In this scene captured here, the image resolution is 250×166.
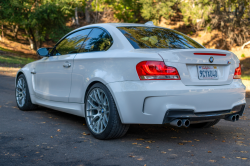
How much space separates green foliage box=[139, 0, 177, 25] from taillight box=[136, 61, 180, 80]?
3666cm

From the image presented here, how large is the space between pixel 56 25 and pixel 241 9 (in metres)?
20.5

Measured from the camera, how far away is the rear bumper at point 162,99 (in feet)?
11.2

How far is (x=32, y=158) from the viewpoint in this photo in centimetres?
321

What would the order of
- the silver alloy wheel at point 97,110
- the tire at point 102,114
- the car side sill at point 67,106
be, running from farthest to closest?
the car side sill at point 67,106
the silver alloy wheel at point 97,110
the tire at point 102,114

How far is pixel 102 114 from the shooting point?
13.2 ft

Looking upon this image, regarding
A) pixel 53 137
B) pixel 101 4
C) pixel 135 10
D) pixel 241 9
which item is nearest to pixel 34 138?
pixel 53 137

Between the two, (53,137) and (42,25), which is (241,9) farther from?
(53,137)

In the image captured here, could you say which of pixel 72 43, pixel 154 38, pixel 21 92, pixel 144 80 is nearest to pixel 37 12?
pixel 21 92

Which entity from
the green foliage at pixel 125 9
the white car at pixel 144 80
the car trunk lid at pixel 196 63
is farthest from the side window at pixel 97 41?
the green foliage at pixel 125 9

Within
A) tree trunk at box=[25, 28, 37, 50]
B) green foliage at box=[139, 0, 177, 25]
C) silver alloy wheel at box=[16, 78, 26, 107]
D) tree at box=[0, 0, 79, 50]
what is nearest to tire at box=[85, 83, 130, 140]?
silver alloy wheel at box=[16, 78, 26, 107]

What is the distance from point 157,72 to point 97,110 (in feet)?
3.82

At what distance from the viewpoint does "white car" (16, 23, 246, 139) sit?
136 inches

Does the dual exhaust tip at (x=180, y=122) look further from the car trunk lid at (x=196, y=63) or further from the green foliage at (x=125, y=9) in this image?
the green foliage at (x=125, y=9)

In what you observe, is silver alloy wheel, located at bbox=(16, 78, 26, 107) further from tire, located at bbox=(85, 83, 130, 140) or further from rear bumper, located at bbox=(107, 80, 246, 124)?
rear bumper, located at bbox=(107, 80, 246, 124)
